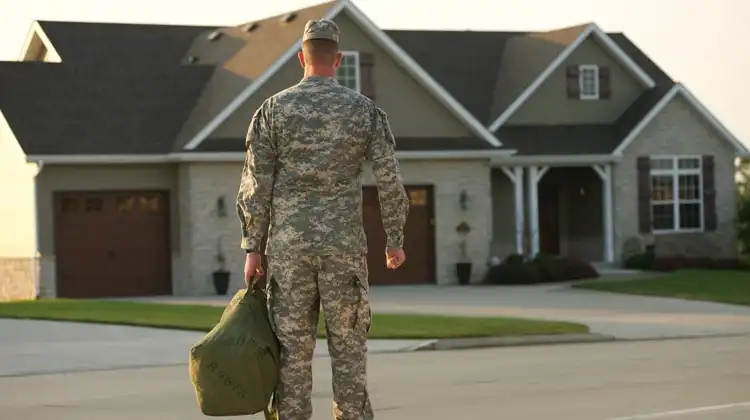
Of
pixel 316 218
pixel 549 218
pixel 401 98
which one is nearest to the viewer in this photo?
pixel 316 218

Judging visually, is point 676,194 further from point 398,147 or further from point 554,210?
point 398,147

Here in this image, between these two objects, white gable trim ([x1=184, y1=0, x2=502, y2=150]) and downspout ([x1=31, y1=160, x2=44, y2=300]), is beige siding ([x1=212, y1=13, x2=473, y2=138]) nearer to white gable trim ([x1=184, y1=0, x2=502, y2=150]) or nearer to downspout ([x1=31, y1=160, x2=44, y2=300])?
white gable trim ([x1=184, y1=0, x2=502, y2=150])

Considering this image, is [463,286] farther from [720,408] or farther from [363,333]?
[363,333]

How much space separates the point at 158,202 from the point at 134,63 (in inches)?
159

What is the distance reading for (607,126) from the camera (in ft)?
131

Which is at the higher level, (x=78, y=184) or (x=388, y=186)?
(x=78, y=184)

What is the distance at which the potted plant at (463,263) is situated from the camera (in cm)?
3531

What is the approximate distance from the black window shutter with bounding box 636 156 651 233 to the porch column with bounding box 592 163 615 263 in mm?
737

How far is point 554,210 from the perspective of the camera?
41281 mm

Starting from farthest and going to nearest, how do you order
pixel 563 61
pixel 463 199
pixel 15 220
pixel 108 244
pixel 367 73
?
pixel 563 61 < pixel 463 199 < pixel 367 73 < pixel 15 220 < pixel 108 244

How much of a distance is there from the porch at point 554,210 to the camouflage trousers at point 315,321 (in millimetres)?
29569

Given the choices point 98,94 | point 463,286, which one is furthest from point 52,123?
point 463,286

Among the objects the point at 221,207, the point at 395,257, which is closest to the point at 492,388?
the point at 395,257

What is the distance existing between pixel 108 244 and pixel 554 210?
1364 centimetres
